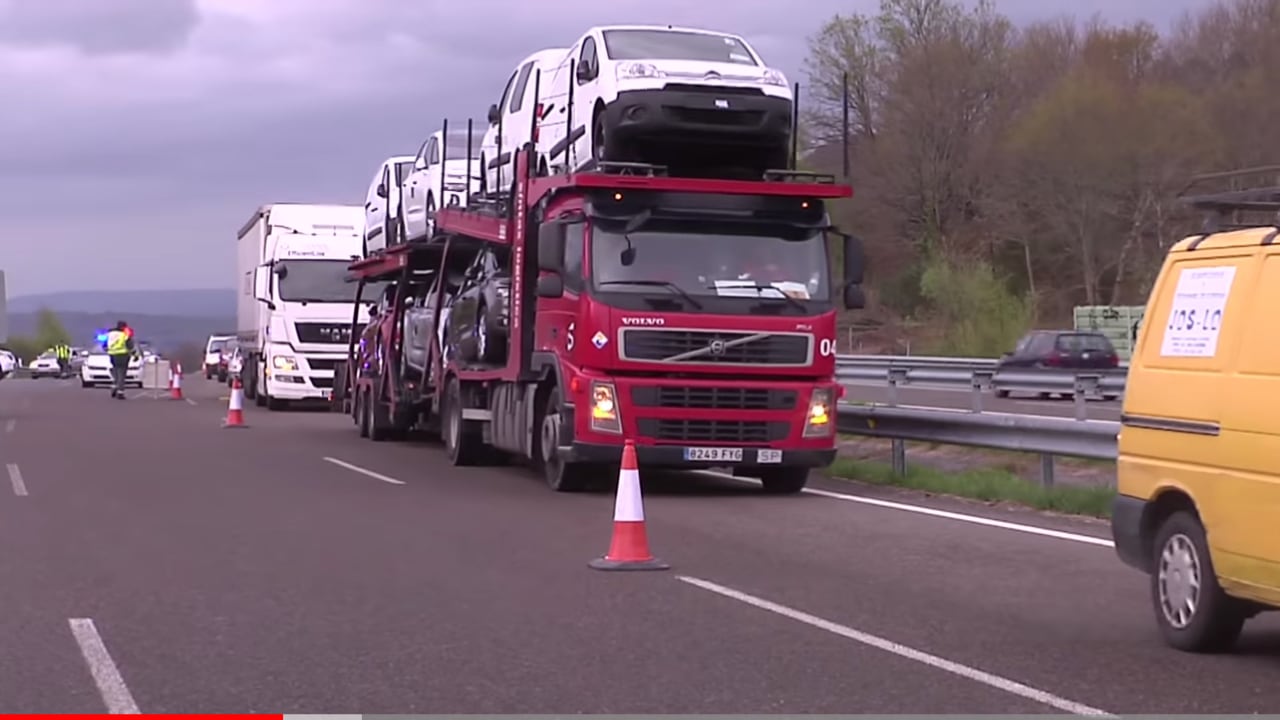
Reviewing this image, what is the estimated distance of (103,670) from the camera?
25.8 feet

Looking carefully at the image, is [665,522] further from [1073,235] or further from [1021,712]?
[1073,235]

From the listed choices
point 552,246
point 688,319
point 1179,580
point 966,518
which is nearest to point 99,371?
point 552,246

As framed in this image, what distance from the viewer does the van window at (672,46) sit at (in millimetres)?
16922

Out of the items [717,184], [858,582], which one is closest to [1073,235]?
[717,184]

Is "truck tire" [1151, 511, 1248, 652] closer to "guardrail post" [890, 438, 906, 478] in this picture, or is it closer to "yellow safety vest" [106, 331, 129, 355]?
"guardrail post" [890, 438, 906, 478]

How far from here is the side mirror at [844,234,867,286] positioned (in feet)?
53.3

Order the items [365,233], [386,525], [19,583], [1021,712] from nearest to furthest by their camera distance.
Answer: [1021,712] → [19,583] → [386,525] → [365,233]

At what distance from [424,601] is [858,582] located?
265 cm

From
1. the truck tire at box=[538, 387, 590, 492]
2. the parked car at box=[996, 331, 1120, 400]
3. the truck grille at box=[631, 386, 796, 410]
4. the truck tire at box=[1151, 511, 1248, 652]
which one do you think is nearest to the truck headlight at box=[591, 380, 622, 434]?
the truck grille at box=[631, 386, 796, 410]

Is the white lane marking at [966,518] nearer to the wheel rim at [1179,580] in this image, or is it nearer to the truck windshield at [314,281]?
the wheel rim at [1179,580]

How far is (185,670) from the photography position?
7.89 m

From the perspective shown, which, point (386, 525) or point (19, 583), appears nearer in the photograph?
point (19, 583)

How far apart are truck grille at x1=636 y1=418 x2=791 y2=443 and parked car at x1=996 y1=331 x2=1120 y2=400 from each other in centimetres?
2287

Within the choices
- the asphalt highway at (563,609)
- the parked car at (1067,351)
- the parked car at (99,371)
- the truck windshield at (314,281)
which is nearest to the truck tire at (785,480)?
the asphalt highway at (563,609)
